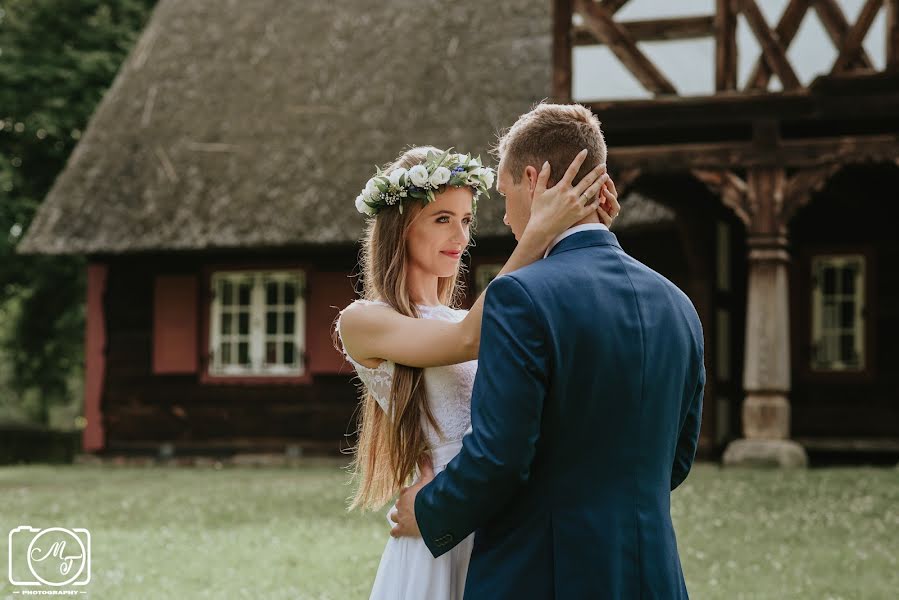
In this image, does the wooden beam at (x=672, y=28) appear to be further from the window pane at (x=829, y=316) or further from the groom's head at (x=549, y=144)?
the groom's head at (x=549, y=144)

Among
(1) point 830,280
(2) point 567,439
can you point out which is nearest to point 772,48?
(1) point 830,280

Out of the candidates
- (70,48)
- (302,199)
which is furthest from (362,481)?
(70,48)

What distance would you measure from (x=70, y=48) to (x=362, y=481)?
66.3 feet

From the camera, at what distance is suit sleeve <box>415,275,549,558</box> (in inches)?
89.6

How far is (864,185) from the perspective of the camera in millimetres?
13992

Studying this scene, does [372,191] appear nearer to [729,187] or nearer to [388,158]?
[729,187]

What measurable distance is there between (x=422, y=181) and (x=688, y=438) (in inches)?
35.9

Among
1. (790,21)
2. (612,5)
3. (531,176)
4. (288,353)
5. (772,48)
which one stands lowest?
(288,353)

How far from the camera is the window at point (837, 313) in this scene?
15.1 meters

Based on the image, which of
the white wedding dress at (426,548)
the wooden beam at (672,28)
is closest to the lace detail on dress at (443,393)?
the white wedding dress at (426,548)

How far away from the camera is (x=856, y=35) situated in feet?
38.2

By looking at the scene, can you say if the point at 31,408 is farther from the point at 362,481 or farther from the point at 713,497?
the point at 362,481

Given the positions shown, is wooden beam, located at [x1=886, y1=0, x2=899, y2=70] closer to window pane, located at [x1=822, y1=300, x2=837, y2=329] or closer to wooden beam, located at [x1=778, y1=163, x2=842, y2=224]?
wooden beam, located at [x1=778, y1=163, x2=842, y2=224]

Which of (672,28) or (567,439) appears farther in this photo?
(672,28)
